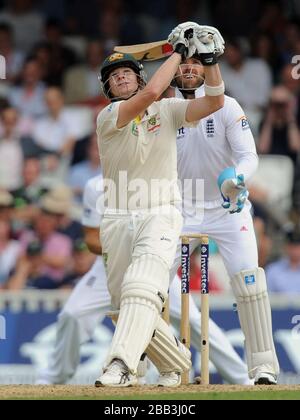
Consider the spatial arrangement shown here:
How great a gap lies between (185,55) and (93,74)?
682 centimetres

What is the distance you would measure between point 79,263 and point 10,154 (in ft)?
6.14

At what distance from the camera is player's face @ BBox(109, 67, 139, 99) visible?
8.12 m

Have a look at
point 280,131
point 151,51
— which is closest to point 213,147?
point 151,51

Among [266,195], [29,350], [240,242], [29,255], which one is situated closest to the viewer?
[240,242]

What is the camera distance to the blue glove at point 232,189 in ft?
26.9

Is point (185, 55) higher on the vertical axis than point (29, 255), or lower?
lower

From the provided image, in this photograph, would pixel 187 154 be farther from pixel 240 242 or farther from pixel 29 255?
pixel 29 255

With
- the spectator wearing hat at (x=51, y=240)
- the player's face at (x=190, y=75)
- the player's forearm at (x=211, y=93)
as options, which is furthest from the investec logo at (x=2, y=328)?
the player's forearm at (x=211, y=93)

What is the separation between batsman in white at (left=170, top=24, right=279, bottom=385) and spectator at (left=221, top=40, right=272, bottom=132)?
5310 millimetres

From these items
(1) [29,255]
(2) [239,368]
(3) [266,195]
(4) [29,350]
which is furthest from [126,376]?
(3) [266,195]

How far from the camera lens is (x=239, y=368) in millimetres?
10195

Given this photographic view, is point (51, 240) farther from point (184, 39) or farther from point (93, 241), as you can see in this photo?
point (184, 39)

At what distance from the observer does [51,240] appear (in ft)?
41.4

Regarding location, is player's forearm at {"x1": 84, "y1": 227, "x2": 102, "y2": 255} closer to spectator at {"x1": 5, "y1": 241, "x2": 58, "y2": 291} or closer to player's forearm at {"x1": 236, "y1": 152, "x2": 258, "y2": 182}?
spectator at {"x1": 5, "y1": 241, "x2": 58, "y2": 291}
